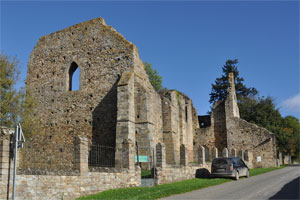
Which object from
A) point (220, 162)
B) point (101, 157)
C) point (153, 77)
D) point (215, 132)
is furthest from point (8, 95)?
point (153, 77)

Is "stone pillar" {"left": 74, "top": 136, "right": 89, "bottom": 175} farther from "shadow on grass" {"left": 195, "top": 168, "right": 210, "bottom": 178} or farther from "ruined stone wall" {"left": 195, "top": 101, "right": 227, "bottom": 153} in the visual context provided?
"ruined stone wall" {"left": 195, "top": 101, "right": 227, "bottom": 153}

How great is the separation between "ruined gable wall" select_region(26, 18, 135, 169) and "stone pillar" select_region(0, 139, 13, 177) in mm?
8672

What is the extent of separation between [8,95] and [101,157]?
716 cm

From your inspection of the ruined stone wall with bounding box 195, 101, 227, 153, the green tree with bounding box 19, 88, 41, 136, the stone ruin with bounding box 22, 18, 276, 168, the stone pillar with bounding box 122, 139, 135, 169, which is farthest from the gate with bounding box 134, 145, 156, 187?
the ruined stone wall with bounding box 195, 101, 227, 153

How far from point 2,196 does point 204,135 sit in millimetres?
24090

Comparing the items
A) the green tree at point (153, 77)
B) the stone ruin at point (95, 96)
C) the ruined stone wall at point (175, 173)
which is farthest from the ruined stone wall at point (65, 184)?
the green tree at point (153, 77)

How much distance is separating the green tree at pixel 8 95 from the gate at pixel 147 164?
330 inches

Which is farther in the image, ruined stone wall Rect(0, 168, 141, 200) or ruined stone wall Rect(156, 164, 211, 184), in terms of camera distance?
ruined stone wall Rect(156, 164, 211, 184)

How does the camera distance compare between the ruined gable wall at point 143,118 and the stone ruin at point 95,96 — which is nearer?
the ruined gable wall at point 143,118

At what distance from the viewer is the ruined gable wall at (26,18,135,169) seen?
58.8ft

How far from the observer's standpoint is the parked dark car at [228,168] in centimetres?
1616

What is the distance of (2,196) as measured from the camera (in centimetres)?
824

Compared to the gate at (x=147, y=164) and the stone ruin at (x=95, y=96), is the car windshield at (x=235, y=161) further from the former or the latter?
the gate at (x=147, y=164)

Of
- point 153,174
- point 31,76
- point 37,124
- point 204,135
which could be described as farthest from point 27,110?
→ point 204,135
